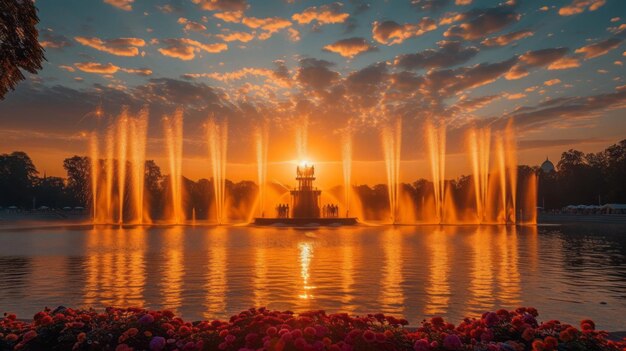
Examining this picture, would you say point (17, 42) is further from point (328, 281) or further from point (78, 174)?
point (78, 174)

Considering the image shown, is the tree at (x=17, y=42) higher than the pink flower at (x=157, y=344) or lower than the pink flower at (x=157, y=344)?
higher

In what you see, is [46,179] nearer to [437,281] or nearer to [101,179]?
[101,179]

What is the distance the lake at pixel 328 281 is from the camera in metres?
12.5

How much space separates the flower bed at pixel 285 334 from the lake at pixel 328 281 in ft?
15.3

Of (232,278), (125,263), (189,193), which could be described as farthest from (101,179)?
(232,278)

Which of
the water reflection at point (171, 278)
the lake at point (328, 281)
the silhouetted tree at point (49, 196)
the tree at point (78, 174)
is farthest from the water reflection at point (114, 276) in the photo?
the silhouetted tree at point (49, 196)

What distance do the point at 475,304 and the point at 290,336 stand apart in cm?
830

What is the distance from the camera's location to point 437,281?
16.4m

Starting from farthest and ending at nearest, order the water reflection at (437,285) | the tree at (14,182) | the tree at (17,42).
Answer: the tree at (14,182) < the water reflection at (437,285) < the tree at (17,42)

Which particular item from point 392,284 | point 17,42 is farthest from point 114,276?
point 17,42

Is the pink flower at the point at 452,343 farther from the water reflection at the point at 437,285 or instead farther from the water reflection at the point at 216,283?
the water reflection at the point at 216,283

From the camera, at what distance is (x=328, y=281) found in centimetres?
1664

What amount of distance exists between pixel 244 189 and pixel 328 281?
12457 cm

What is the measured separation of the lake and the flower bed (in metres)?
4.66
